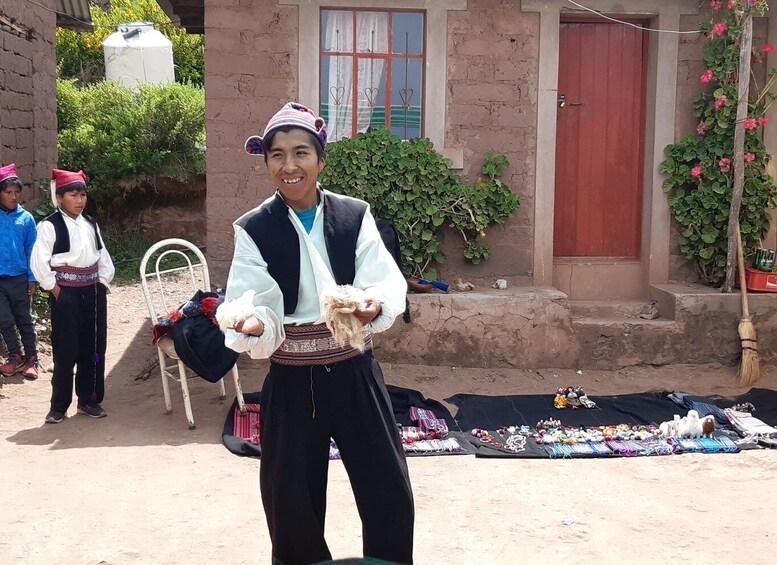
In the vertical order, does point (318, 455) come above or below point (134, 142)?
below

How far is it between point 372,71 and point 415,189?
1.08 metres

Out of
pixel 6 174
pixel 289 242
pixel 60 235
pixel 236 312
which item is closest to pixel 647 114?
pixel 60 235

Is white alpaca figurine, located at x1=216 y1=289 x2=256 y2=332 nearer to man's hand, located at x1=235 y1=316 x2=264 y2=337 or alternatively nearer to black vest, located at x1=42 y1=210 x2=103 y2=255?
man's hand, located at x1=235 y1=316 x2=264 y2=337

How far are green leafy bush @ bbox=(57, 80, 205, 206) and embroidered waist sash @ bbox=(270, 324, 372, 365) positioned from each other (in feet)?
32.5

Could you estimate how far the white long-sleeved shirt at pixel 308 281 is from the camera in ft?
8.91

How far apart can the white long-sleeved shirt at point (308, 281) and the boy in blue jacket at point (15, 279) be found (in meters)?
4.44

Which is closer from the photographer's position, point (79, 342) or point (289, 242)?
point (289, 242)

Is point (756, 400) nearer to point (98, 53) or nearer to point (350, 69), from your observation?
point (350, 69)

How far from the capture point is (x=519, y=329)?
A: 6.96 m

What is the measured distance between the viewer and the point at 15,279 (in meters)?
6.80

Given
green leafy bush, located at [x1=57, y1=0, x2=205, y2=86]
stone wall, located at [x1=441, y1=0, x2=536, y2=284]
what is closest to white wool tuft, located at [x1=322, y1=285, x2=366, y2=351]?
stone wall, located at [x1=441, y1=0, x2=536, y2=284]

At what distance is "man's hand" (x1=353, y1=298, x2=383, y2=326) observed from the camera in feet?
8.62

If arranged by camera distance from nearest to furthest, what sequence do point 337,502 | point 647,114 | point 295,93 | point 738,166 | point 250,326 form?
point 250,326, point 337,502, point 738,166, point 295,93, point 647,114

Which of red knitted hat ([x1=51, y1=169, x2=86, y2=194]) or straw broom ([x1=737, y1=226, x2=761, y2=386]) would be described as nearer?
red knitted hat ([x1=51, y1=169, x2=86, y2=194])
